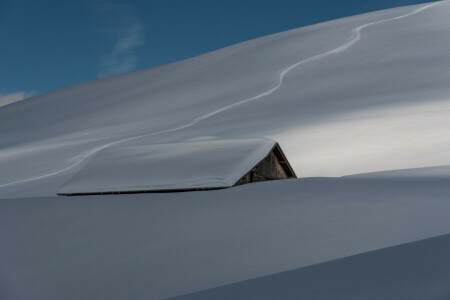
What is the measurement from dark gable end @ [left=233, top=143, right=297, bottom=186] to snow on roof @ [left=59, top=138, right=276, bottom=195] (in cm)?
12

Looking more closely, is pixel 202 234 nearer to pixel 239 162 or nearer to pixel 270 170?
pixel 239 162

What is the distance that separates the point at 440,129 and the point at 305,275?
23.4 ft

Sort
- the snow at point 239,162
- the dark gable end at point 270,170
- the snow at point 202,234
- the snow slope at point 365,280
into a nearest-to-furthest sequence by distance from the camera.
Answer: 1. the snow slope at point 365,280
2. the snow at point 202,234
3. the snow at point 239,162
4. the dark gable end at point 270,170

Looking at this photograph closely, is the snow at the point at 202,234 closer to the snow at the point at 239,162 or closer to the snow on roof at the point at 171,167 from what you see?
the snow at the point at 239,162

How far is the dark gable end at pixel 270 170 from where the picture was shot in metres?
6.54

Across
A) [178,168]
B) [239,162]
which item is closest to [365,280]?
[239,162]

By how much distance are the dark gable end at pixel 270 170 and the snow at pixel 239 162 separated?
483 millimetres

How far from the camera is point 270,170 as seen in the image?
743 centimetres

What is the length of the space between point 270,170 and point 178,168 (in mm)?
1449

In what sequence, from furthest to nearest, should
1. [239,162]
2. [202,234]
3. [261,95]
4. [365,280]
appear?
[261,95] < [239,162] < [202,234] < [365,280]

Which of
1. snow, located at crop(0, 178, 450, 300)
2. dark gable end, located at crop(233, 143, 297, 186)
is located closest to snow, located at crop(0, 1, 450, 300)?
snow, located at crop(0, 178, 450, 300)

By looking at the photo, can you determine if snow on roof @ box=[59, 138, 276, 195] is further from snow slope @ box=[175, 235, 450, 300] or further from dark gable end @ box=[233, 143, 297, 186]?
snow slope @ box=[175, 235, 450, 300]

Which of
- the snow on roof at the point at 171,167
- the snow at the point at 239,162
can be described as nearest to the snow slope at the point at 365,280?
the snow at the point at 239,162

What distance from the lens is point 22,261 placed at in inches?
162
